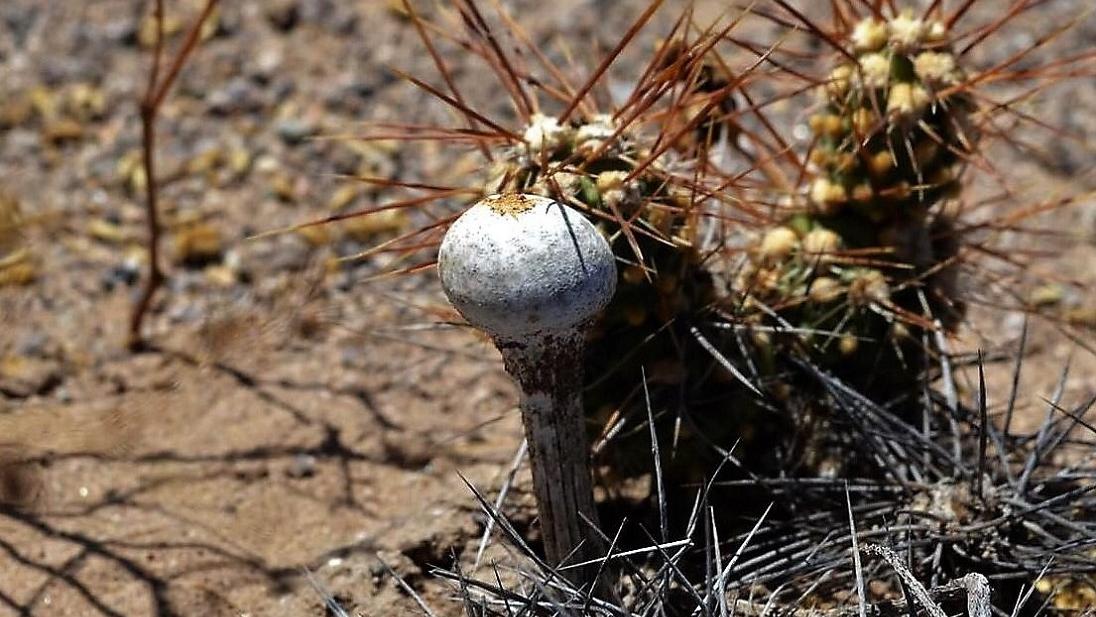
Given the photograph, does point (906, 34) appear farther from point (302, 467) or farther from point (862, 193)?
point (302, 467)

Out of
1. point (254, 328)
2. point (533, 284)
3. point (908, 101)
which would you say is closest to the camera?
point (533, 284)

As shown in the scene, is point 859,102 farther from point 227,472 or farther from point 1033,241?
point 1033,241

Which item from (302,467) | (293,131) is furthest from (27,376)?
(293,131)

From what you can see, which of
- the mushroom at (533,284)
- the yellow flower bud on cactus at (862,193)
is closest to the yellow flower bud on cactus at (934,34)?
the yellow flower bud on cactus at (862,193)

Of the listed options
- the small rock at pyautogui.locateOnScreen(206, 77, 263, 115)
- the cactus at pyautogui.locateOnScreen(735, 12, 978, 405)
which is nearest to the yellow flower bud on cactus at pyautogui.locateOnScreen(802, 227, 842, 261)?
the cactus at pyautogui.locateOnScreen(735, 12, 978, 405)

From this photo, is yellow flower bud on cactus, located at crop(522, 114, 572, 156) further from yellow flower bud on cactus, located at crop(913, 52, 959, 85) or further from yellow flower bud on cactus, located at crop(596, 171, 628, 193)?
yellow flower bud on cactus, located at crop(913, 52, 959, 85)
